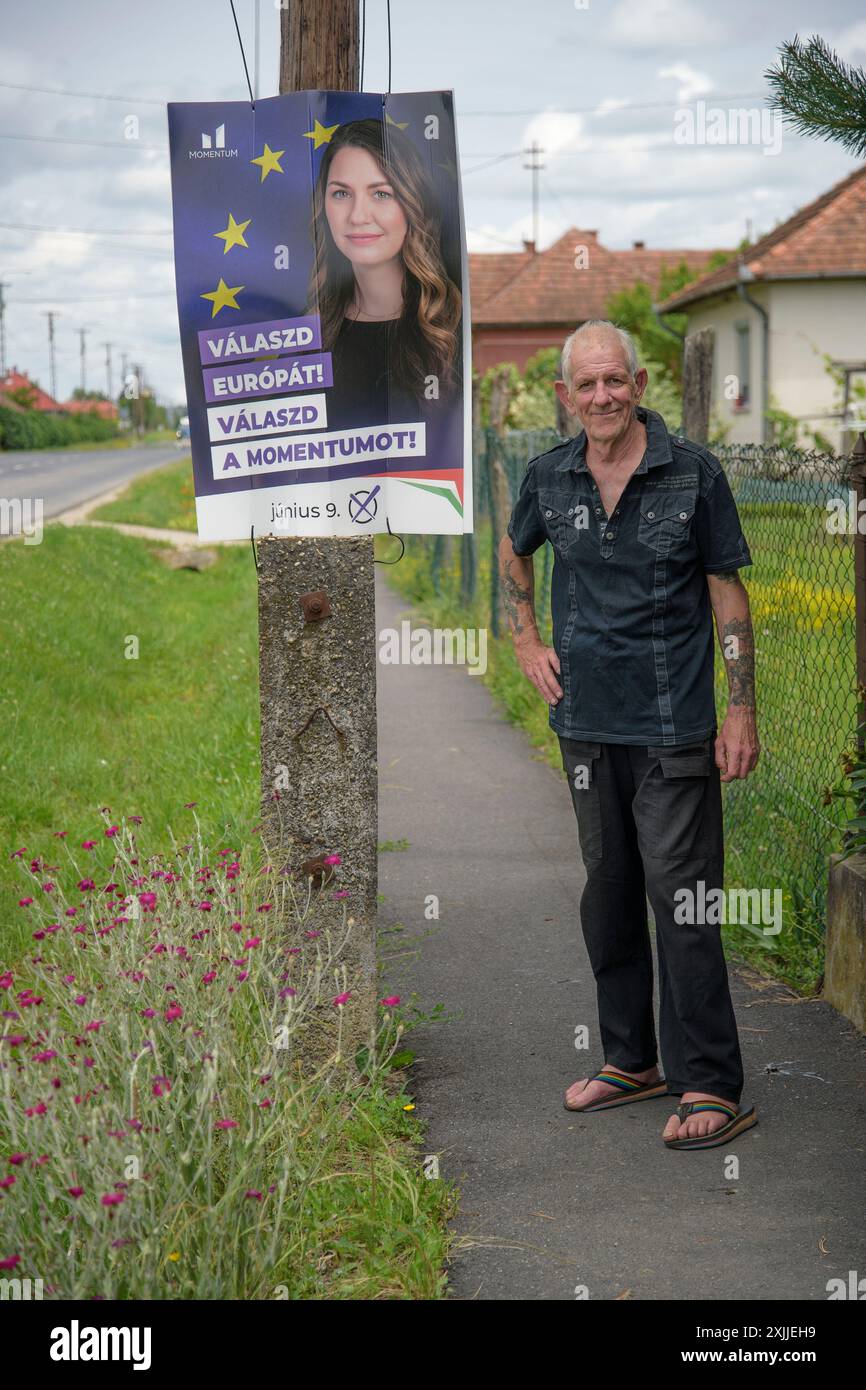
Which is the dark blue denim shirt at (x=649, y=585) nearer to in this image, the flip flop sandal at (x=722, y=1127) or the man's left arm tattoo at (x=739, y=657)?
the man's left arm tattoo at (x=739, y=657)

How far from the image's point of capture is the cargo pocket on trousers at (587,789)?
4348 mm

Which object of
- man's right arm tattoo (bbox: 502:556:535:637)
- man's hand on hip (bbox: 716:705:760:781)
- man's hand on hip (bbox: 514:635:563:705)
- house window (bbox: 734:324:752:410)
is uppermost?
house window (bbox: 734:324:752:410)

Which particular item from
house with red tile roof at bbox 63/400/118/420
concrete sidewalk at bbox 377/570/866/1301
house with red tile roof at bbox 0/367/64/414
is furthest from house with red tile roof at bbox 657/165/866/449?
house with red tile roof at bbox 63/400/118/420

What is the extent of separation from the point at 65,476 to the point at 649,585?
42372 millimetres

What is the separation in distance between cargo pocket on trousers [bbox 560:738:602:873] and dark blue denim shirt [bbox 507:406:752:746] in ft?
0.19

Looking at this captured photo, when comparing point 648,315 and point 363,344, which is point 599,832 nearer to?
point 363,344

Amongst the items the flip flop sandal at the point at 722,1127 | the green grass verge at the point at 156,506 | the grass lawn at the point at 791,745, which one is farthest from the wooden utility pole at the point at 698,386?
the green grass verge at the point at 156,506

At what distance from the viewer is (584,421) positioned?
165 inches

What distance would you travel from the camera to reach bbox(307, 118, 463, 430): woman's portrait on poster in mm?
4297

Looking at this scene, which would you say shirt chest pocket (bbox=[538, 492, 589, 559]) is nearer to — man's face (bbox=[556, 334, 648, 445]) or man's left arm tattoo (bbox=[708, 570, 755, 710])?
man's face (bbox=[556, 334, 648, 445])

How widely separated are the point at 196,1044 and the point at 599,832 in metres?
1.39
